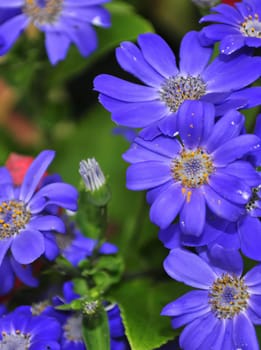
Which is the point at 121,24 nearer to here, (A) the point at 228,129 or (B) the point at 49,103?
(B) the point at 49,103

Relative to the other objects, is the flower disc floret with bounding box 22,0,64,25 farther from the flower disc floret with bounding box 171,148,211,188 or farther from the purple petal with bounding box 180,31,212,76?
the flower disc floret with bounding box 171,148,211,188

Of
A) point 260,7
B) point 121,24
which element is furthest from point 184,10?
point 260,7

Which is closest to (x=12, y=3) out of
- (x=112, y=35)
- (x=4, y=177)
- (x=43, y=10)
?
(x=43, y=10)

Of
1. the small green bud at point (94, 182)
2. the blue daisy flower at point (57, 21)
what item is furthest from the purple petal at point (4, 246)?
the blue daisy flower at point (57, 21)

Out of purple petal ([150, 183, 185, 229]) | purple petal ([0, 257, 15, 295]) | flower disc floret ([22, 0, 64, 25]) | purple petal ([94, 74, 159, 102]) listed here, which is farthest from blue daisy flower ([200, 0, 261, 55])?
purple petal ([0, 257, 15, 295])

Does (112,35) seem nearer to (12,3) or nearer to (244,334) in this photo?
(12,3)

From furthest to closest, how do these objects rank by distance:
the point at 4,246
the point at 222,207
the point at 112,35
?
the point at 112,35 → the point at 4,246 → the point at 222,207

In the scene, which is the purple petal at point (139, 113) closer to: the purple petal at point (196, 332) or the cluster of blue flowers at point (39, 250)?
the cluster of blue flowers at point (39, 250)
